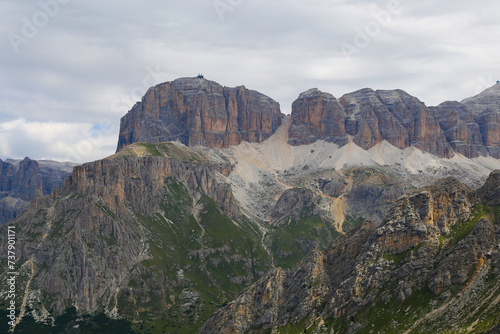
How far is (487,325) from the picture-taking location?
189 metres

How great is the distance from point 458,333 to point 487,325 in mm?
11524

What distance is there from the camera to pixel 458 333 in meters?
196
